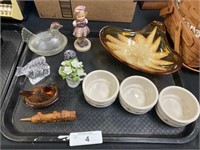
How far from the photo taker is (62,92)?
55 cm

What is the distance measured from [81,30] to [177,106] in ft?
1.07

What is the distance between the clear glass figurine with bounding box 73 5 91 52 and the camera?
53 cm

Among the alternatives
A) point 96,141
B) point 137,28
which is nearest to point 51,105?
point 96,141

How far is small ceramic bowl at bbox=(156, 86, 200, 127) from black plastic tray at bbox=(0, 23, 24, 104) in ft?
1.33

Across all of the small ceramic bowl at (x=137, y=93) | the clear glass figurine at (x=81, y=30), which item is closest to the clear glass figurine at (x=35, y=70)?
the clear glass figurine at (x=81, y=30)

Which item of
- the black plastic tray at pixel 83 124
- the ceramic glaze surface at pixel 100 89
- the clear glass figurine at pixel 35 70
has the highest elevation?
the clear glass figurine at pixel 35 70

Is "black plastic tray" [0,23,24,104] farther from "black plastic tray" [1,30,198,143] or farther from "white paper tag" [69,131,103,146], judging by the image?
"white paper tag" [69,131,103,146]

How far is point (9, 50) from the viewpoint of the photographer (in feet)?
2.06

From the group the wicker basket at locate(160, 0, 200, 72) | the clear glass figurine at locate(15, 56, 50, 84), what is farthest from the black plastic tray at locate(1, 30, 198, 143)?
the wicker basket at locate(160, 0, 200, 72)

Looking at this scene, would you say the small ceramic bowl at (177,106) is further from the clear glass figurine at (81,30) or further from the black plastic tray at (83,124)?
the clear glass figurine at (81,30)

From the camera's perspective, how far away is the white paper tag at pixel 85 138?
1.51 ft

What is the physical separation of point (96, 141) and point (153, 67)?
26 centimetres

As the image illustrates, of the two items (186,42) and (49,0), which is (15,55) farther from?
(186,42)

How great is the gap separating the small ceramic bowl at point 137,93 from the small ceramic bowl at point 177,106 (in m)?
0.02
